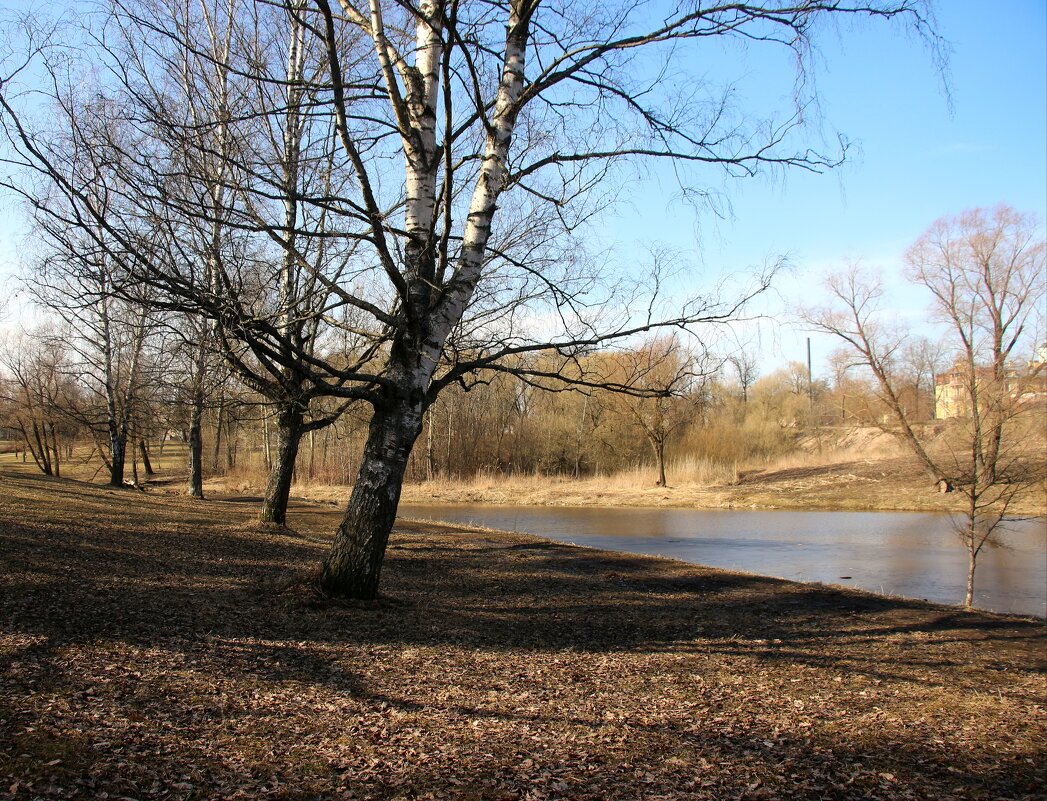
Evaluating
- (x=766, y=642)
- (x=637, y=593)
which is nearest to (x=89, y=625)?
(x=766, y=642)

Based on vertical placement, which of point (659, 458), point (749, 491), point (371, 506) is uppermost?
point (659, 458)

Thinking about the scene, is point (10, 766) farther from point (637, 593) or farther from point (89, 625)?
point (637, 593)

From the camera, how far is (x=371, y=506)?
595cm

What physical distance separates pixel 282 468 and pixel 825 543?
13.6 metres

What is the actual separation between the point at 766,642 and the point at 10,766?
5273 millimetres

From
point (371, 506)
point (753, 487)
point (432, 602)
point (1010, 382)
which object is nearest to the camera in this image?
point (371, 506)

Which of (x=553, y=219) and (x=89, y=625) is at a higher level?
(x=553, y=219)

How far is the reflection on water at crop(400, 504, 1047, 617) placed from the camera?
13.2 meters

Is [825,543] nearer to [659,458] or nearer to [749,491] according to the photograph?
[749,491]

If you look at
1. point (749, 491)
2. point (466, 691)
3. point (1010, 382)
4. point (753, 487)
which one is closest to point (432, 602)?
point (466, 691)

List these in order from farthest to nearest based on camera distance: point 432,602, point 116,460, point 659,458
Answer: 1. point 659,458
2. point 116,460
3. point 432,602

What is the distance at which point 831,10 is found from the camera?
5516mm

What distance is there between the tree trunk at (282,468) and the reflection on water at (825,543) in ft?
24.9

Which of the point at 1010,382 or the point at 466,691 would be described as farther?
the point at 1010,382
